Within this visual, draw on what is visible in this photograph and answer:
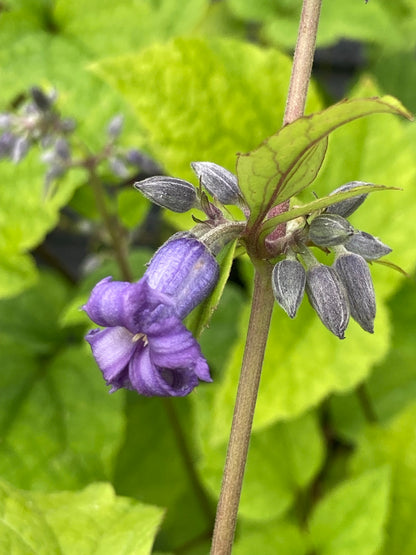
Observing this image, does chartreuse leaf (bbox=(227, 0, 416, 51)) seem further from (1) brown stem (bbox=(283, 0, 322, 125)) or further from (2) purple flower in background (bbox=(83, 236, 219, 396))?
(2) purple flower in background (bbox=(83, 236, 219, 396))

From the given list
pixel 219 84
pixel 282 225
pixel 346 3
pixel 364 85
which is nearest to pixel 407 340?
pixel 364 85

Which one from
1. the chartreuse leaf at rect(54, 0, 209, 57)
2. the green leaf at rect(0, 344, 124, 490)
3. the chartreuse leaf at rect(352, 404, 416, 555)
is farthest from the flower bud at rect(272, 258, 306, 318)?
the chartreuse leaf at rect(54, 0, 209, 57)

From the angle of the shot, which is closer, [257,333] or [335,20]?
[257,333]

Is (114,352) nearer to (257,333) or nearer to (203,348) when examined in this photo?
(257,333)

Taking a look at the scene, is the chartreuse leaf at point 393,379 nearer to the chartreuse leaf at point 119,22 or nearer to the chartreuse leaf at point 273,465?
the chartreuse leaf at point 273,465

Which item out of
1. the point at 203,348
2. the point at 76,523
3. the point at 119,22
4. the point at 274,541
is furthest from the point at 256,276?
the point at 119,22

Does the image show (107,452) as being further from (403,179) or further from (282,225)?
(282,225)

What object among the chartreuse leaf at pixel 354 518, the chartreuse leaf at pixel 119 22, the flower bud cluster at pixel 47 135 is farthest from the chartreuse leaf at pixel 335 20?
the chartreuse leaf at pixel 354 518
